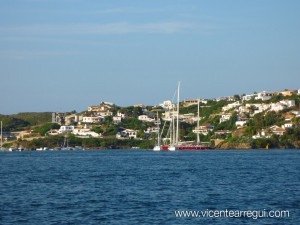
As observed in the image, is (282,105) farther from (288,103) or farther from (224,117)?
(224,117)

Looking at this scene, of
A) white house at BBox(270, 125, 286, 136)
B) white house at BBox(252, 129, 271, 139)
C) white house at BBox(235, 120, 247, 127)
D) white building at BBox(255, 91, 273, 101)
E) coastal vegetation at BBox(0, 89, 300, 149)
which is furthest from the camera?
white building at BBox(255, 91, 273, 101)

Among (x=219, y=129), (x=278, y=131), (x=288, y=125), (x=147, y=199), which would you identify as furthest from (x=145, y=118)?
(x=147, y=199)

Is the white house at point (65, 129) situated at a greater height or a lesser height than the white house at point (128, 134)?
greater

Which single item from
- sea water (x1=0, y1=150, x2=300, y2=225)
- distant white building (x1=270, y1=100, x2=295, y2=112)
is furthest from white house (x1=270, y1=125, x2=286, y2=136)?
sea water (x1=0, y1=150, x2=300, y2=225)

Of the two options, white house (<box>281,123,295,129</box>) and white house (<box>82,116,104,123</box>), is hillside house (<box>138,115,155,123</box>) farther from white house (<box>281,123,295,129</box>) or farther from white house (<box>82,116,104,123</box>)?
white house (<box>281,123,295,129</box>)

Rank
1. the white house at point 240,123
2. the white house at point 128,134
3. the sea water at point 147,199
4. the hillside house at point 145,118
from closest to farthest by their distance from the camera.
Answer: the sea water at point 147,199, the white house at point 240,123, the white house at point 128,134, the hillside house at point 145,118

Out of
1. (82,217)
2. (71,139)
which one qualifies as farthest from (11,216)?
(71,139)

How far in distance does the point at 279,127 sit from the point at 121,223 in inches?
4678

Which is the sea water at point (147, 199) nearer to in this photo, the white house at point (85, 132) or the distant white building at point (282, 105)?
the distant white building at point (282, 105)

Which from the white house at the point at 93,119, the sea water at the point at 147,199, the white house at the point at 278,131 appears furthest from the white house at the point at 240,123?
the sea water at the point at 147,199

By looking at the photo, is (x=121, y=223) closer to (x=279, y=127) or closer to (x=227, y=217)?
(x=227, y=217)

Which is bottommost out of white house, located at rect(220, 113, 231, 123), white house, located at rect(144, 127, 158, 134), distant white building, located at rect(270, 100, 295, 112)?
white house, located at rect(144, 127, 158, 134)

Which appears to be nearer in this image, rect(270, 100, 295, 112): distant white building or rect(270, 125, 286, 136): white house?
rect(270, 125, 286, 136): white house

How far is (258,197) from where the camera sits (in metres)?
33.1
